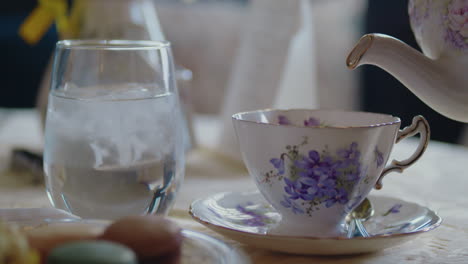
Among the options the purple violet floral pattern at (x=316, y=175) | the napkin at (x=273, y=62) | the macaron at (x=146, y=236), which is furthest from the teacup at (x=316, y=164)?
the napkin at (x=273, y=62)

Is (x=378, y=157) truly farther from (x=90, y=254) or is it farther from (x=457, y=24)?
(x=90, y=254)

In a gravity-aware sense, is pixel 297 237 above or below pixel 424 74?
below

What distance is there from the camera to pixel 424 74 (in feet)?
1.63

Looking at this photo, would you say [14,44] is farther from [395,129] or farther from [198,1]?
[395,129]

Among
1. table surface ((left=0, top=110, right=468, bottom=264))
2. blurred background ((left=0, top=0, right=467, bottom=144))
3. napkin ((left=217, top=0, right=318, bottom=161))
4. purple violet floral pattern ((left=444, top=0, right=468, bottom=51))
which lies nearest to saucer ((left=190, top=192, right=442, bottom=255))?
table surface ((left=0, top=110, right=468, bottom=264))

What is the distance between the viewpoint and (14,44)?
2.44 metres

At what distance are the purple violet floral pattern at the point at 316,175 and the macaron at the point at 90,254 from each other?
0.61 feet

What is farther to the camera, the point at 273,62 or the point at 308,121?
the point at 273,62

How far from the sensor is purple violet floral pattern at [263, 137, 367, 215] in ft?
1.48

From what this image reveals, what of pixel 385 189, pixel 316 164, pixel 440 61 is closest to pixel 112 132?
pixel 316 164

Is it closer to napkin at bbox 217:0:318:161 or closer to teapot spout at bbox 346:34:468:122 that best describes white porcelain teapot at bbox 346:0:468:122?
teapot spout at bbox 346:34:468:122

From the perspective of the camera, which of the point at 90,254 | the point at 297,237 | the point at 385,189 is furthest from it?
the point at 385,189

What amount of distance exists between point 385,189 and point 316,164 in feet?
1.02

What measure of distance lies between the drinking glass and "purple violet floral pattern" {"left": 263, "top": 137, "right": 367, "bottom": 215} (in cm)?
9
